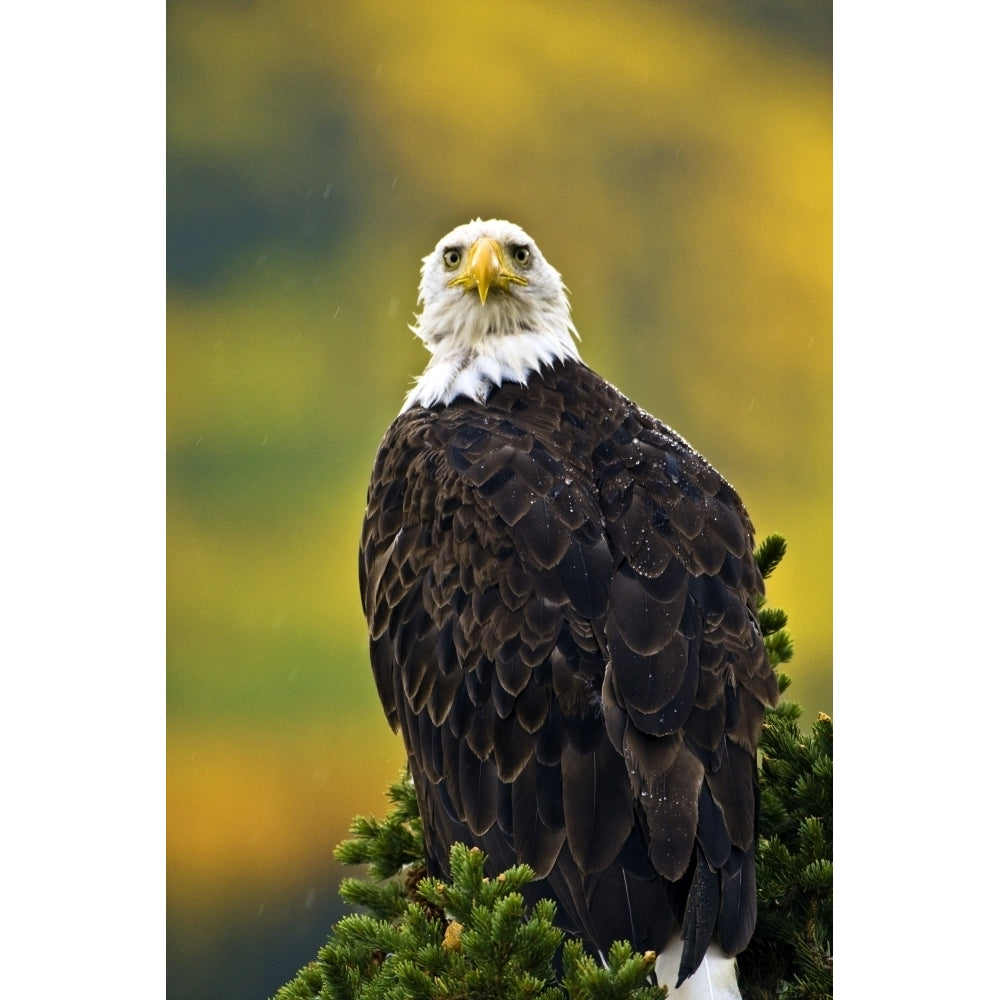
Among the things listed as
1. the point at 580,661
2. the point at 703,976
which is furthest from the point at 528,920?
the point at 580,661

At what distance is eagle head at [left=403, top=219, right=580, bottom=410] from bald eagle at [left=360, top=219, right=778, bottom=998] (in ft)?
0.56

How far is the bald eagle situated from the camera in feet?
10.8

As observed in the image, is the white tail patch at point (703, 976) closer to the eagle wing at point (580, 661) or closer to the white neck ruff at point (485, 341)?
the eagle wing at point (580, 661)

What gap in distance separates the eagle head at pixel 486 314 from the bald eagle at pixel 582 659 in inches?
6.8

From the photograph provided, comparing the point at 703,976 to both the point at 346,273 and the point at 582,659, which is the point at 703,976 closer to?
the point at 582,659

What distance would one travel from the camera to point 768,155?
430cm

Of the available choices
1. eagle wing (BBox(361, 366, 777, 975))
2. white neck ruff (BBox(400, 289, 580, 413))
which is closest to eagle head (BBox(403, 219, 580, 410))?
white neck ruff (BBox(400, 289, 580, 413))

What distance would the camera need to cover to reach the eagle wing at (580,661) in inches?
130

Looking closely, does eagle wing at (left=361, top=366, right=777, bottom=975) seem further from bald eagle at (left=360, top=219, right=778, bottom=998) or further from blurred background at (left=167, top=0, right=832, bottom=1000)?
blurred background at (left=167, top=0, right=832, bottom=1000)

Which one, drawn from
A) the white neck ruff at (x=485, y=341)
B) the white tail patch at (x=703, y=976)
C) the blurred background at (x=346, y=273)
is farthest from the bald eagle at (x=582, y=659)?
the blurred background at (x=346, y=273)

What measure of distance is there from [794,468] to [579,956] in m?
1.92

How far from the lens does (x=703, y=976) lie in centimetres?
324

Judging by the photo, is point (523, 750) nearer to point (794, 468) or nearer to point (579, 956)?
point (579, 956)
